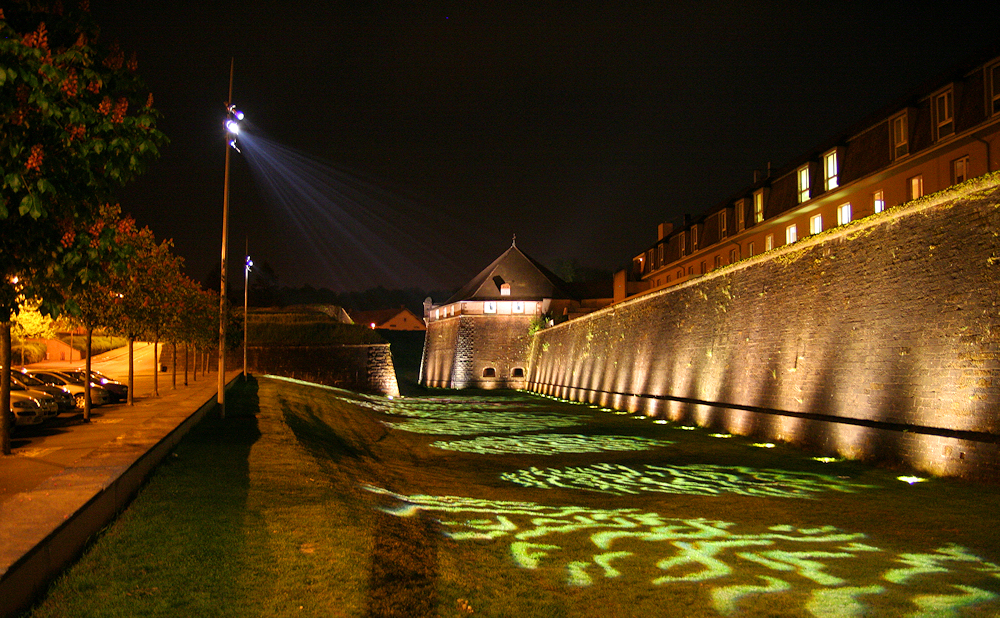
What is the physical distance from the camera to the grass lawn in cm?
556

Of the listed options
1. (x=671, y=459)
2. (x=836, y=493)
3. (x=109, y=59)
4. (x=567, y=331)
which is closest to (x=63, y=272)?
(x=109, y=59)

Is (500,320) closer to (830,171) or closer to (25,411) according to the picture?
(830,171)

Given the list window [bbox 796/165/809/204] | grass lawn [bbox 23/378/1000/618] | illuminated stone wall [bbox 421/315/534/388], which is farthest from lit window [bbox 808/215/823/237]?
illuminated stone wall [bbox 421/315/534/388]

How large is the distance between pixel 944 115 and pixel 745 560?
67.9 feet

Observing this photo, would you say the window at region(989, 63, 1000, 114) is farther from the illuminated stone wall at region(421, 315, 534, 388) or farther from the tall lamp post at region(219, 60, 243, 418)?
the illuminated stone wall at region(421, 315, 534, 388)

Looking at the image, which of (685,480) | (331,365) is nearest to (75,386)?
(685,480)

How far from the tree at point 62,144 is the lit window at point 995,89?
22.0 meters

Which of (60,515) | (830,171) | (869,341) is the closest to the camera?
(60,515)

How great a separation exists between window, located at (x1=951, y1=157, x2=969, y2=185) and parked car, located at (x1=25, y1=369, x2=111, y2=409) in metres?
28.4

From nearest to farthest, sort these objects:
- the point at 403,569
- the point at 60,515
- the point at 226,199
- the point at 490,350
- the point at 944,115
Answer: the point at 60,515 → the point at 403,569 → the point at 226,199 → the point at 944,115 → the point at 490,350

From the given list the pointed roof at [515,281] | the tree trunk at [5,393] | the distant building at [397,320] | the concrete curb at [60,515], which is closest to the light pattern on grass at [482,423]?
the tree trunk at [5,393]

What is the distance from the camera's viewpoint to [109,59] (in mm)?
6082

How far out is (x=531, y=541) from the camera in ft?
26.1

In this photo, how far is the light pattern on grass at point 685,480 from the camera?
11.1 metres
